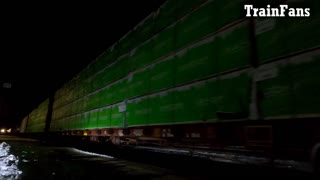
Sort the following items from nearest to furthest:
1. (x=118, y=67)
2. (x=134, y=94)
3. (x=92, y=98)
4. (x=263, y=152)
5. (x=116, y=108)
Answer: (x=263, y=152)
(x=134, y=94)
(x=116, y=108)
(x=118, y=67)
(x=92, y=98)

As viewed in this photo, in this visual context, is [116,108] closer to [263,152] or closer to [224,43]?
[224,43]

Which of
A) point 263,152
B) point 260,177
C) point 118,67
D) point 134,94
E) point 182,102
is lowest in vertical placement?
point 260,177

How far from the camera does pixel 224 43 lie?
4645 millimetres

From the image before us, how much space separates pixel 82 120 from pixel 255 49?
34.1ft

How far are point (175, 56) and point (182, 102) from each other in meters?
1.10

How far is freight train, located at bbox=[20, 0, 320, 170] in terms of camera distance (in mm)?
3457

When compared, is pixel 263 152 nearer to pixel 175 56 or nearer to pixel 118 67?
pixel 175 56

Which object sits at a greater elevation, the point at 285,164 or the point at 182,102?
the point at 182,102

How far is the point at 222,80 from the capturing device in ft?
15.0

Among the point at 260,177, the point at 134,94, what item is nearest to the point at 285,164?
the point at 260,177

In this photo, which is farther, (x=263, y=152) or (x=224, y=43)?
(x=224, y=43)

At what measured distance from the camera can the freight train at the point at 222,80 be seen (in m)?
3.46

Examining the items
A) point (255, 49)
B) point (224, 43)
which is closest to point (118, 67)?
point (224, 43)

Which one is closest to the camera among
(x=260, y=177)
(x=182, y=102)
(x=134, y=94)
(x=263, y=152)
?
(x=263, y=152)
